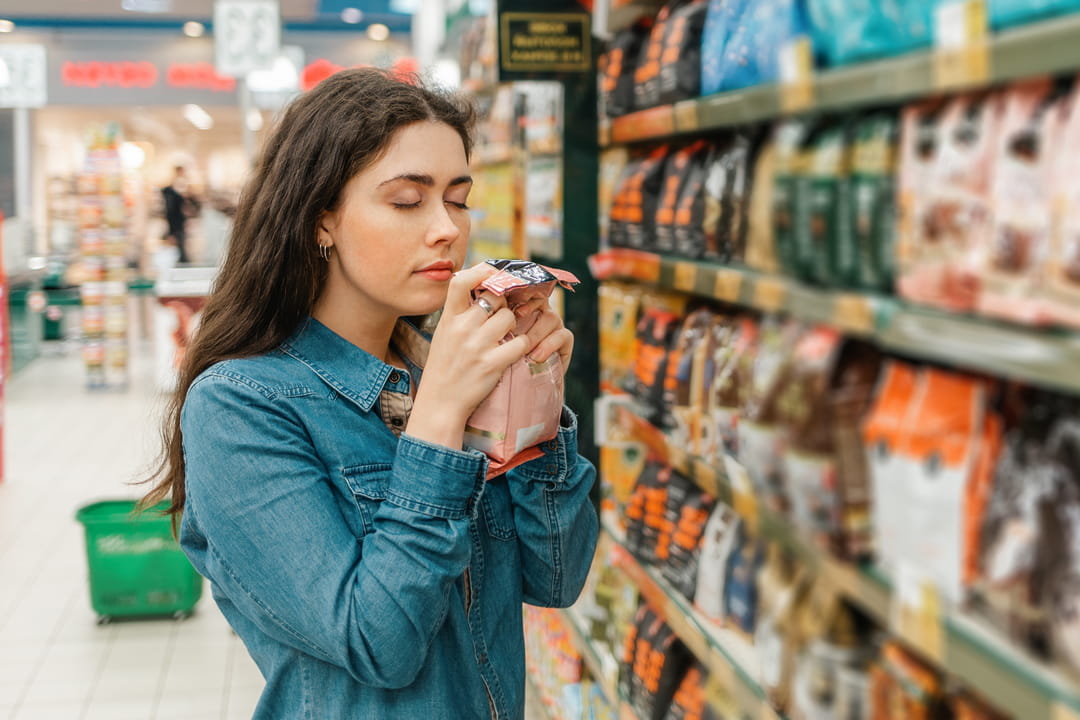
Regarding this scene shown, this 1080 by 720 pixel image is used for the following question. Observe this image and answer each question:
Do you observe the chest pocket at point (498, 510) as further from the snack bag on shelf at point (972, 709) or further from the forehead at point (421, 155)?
the snack bag on shelf at point (972, 709)

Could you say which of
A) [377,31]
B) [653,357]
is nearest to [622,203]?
[653,357]

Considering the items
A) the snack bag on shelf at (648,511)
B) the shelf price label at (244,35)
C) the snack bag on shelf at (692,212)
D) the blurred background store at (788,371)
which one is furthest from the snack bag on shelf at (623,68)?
the shelf price label at (244,35)

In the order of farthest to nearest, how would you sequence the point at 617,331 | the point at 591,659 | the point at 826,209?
1. the point at 591,659
2. the point at 617,331
3. the point at 826,209

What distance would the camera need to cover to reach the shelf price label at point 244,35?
32.5ft

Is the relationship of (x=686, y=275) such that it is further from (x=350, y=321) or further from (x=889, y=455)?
(x=889, y=455)

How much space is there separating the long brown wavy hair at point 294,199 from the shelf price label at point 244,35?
29.6ft

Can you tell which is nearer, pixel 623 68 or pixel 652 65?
pixel 652 65

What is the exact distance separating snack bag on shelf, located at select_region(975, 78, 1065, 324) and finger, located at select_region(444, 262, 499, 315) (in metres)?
0.60

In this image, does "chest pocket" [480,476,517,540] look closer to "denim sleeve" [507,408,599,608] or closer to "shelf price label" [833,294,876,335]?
"denim sleeve" [507,408,599,608]

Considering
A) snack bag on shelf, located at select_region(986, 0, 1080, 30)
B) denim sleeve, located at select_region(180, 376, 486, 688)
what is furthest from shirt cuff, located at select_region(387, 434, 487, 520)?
snack bag on shelf, located at select_region(986, 0, 1080, 30)

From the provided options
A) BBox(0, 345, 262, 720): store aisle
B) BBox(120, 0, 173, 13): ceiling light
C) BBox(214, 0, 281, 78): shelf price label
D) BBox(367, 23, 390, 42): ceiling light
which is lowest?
BBox(0, 345, 262, 720): store aisle

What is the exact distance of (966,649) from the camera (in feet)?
3.61

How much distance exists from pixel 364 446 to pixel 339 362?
13cm

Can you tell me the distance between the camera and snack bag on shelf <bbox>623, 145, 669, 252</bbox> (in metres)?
2.42
